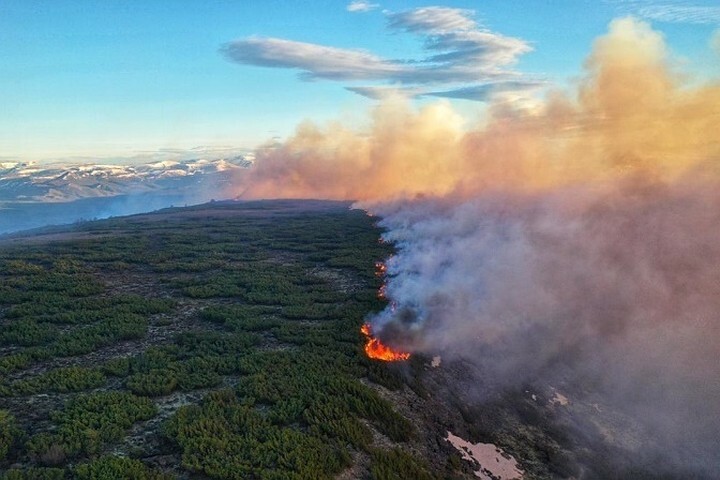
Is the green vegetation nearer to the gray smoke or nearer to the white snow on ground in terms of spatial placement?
the white snow on ground

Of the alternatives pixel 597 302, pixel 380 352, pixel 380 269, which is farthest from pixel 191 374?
pixel 597 302

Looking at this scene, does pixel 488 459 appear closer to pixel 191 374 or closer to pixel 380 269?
pixel 191 374

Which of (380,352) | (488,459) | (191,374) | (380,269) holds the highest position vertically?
(380,269)

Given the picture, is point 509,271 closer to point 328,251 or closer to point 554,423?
point 554,423

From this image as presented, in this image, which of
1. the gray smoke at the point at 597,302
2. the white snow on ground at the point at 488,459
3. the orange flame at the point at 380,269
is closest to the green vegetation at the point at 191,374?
the orange flame at the point at 380,269


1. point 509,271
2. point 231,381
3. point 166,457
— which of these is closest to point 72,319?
point 231,381

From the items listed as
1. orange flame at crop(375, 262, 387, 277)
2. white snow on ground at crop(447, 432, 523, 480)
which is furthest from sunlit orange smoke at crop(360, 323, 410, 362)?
orange flame at crop(375, 262, 387, 277)
